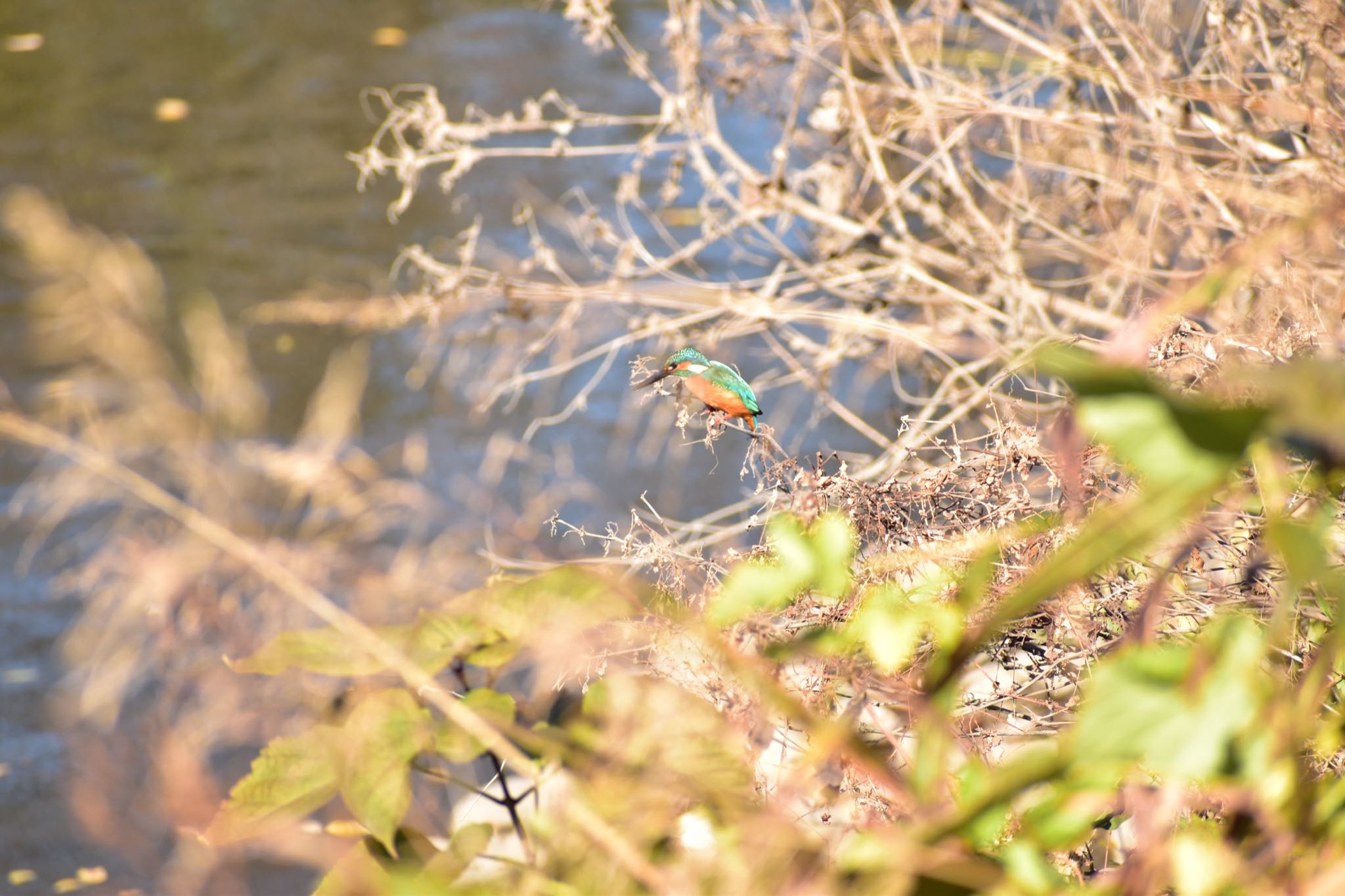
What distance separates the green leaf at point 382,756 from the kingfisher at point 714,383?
1.62ft

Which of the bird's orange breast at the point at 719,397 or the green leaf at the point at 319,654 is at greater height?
the bird's orange breast at the point at 719,397

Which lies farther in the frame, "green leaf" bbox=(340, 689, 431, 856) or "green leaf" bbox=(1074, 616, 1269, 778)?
"green leaf" bbox=(340, 689, 431, 856)

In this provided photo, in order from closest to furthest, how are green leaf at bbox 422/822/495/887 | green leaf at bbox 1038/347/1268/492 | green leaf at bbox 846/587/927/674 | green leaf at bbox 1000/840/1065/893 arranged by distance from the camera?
green leaf at bbox 1038/347/1268/492, green leaf at bbox 1000/840/1065/893, green leaf at bbox 846/587/927/674, green leaf at bbox 422/822/495/887

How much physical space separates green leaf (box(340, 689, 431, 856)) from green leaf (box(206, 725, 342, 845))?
0.26 feet

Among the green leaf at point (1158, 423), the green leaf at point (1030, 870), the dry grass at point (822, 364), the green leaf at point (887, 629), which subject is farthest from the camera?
the dry grass at point (822, 364)

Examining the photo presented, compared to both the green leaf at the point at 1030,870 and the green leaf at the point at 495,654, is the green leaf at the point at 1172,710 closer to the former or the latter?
the green leaf at the point at 1030,870

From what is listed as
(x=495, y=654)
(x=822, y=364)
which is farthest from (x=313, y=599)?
(x=822, y=364)

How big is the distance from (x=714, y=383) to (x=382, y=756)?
1.89ft

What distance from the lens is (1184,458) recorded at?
16.0 inches

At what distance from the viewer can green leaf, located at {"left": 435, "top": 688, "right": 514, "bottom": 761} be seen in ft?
3.73

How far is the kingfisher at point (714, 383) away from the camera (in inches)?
→ 52.8

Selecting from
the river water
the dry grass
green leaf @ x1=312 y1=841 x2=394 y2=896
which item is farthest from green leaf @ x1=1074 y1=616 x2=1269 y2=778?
the river water

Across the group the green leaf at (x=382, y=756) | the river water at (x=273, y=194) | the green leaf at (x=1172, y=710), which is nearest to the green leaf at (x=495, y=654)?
the green leaf at (x=382, y=756)

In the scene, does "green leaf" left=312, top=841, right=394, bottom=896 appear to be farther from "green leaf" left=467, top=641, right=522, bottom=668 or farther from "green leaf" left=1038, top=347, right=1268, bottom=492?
"green leaf" left=1038, top=347, right=1268, bottom=492
